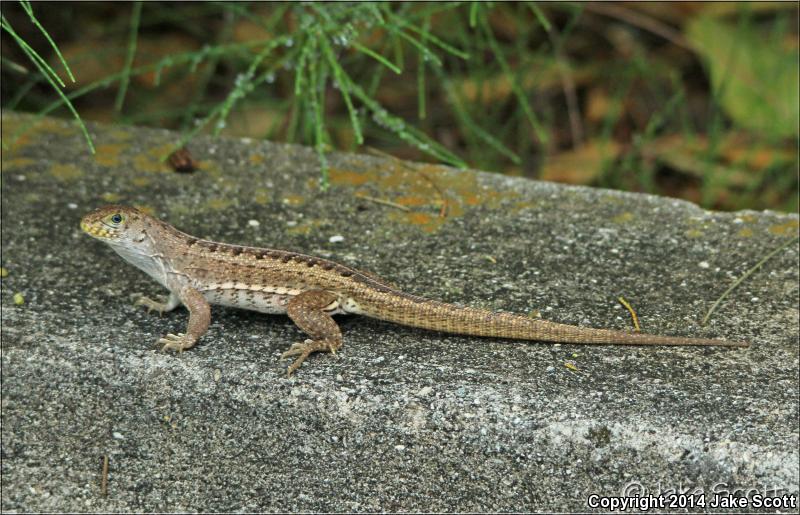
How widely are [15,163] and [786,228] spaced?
2.98 meters

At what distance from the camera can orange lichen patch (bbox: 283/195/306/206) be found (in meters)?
3.84

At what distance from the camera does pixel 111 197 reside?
12.6 ft

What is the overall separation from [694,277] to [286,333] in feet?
4.53

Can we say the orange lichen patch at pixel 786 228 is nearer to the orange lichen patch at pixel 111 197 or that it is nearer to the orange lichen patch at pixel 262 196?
the orange lichen patch at pixel 262 196

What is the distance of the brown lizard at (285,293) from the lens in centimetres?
296

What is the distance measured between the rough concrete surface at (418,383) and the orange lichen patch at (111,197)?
154 mm

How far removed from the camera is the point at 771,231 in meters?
3.65

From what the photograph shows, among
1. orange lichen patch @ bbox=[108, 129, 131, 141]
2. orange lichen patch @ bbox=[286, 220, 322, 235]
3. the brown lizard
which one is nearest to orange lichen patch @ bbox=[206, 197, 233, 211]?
orange lichen patch @ bbox=[286, 220, 322, 235]

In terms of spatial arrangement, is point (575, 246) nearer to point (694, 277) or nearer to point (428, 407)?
point (694, 277)

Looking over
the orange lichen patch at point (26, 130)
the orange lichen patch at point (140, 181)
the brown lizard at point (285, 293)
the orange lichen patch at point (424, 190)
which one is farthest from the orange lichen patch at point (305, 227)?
the orange lichen patch at point (26, 130)

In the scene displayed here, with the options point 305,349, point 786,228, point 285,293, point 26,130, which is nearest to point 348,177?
point 285,293

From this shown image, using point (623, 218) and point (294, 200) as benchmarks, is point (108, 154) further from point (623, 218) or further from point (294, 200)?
point (623, 218)

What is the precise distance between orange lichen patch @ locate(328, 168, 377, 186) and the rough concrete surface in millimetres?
338

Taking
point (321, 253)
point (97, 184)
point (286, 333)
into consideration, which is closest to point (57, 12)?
point (97, 184)
